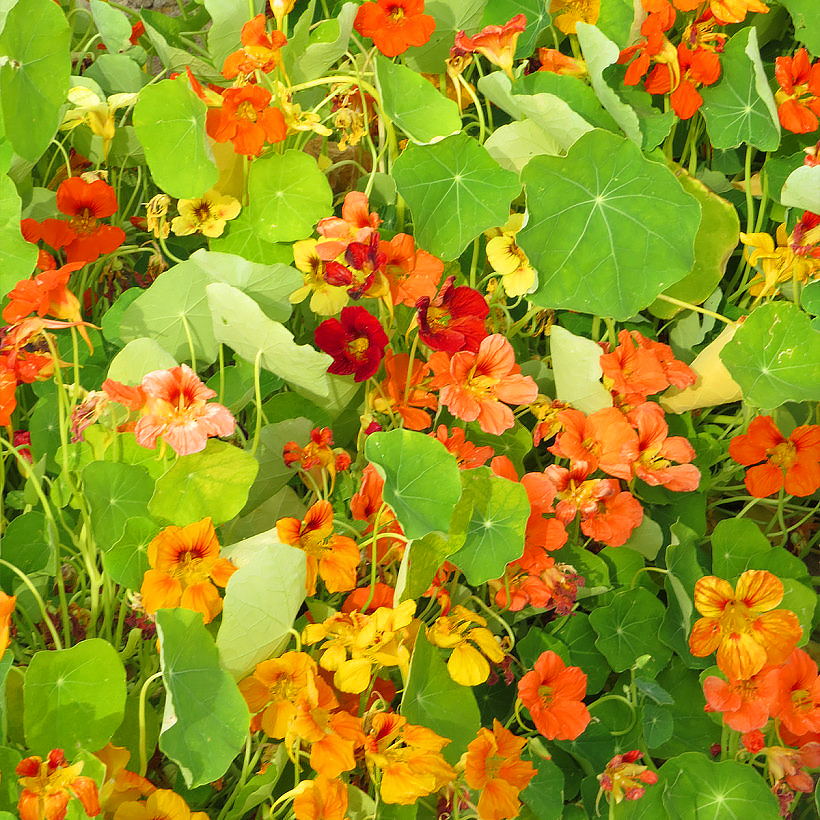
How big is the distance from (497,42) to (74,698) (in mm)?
920

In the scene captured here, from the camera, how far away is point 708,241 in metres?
1.19

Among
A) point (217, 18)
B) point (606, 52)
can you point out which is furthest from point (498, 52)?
point (217, 18)

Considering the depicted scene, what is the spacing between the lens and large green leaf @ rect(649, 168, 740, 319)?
1.18 meters

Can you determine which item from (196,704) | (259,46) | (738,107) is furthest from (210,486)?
(738,107)

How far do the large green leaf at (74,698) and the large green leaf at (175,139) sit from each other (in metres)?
0.58

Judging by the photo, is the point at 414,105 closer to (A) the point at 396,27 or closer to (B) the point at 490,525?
(A) the point at 396,27

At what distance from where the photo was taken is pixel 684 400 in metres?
1.19

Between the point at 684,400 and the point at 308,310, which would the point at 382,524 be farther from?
the point at 684,400

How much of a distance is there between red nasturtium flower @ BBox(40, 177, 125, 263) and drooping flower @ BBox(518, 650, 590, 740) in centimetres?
78

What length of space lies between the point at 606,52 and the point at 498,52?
14cm

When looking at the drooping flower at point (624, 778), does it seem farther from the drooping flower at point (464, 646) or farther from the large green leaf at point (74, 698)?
the large green leaf at point (74, 698)

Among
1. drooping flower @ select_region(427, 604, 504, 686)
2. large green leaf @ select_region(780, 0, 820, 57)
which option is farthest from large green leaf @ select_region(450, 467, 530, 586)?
large green leaf @ select_region(780, 0, 820, 57)

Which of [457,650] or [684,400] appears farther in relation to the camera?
[684,400]

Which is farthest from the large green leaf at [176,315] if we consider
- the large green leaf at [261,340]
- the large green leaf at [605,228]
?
the large green leaf at [605,228]
